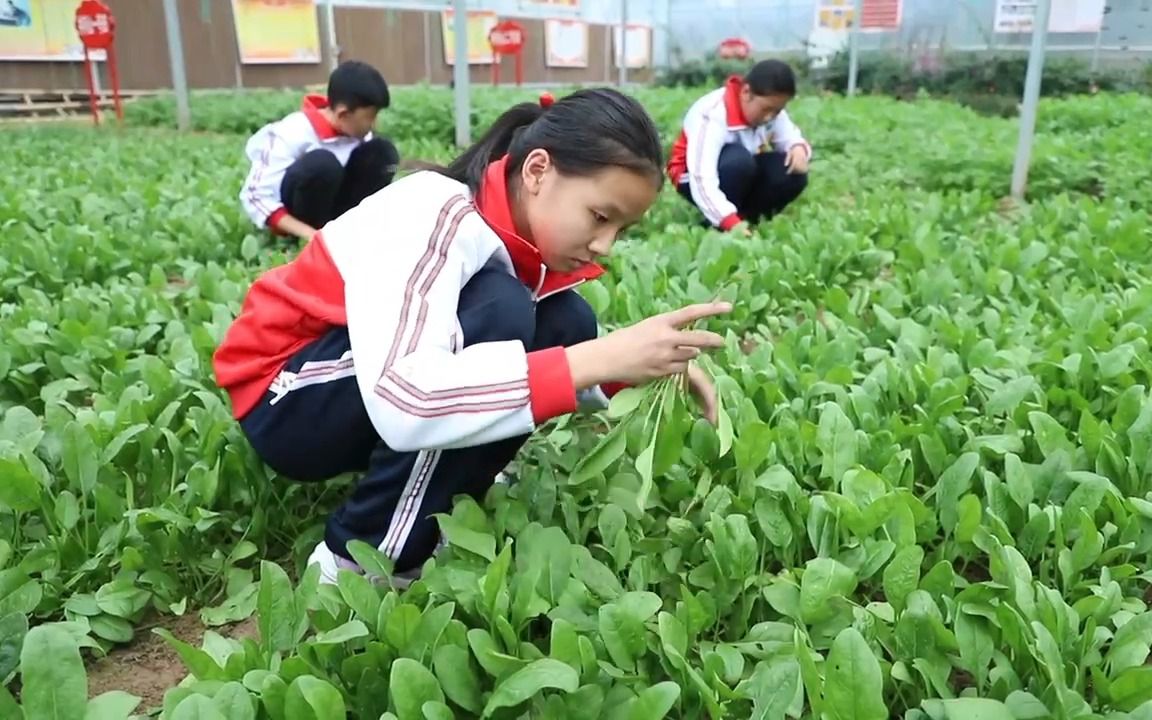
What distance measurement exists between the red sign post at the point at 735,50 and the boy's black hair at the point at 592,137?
1662 centimetres

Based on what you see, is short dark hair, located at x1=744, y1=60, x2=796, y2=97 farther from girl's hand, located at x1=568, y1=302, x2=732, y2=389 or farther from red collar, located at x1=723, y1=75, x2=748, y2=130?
girl's hand, located at x1=568, y1=302, x2=732, y2=389

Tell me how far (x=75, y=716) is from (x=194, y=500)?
633 mm

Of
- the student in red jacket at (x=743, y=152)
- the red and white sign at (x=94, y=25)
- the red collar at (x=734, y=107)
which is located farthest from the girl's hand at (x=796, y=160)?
the red and white sign at (x=94, y=25)

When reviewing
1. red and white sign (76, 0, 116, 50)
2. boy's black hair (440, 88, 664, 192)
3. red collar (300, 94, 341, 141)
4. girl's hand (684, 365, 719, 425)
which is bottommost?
girl's hand (684, 365, 719, 425)

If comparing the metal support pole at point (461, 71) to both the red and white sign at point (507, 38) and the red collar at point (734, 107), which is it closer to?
the red collar at point (734, 107)

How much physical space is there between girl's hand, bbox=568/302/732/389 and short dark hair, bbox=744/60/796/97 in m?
3.03

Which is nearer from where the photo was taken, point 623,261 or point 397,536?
point 397,536

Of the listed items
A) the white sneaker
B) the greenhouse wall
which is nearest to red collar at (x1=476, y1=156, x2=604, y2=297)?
the white sneaker

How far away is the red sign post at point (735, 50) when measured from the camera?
1728cm

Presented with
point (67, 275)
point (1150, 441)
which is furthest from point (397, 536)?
point (67, 275)

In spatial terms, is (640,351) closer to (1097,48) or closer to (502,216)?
(502,216)

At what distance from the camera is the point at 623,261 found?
3529 mm

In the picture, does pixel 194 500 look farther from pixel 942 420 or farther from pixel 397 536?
pixel 942 420

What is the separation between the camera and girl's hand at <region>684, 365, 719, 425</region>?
5.67 feet
